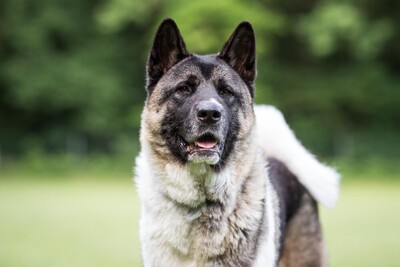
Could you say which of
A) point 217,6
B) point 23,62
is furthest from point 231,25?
point 23,62

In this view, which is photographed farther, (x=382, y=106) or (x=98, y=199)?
(x=382, y=106)

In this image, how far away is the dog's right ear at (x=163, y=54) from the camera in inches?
200

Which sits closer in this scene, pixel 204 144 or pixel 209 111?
pixel 209 111

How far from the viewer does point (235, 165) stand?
192 inches

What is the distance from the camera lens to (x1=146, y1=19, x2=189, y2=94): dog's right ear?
5070 millimetres

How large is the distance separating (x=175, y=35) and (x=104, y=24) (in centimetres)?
2233

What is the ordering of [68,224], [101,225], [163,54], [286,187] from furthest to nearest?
[68,224], [101,225], [286,187], [163,54]

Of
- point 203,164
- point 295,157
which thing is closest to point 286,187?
point 295,157

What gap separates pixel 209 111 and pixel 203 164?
15.4 inches

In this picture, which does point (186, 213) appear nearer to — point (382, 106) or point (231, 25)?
point (231, 25)

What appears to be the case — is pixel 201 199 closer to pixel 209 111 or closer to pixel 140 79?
pixel 209 111

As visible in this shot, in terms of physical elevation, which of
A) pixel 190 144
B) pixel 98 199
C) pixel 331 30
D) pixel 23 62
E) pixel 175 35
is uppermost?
pixel 331 30

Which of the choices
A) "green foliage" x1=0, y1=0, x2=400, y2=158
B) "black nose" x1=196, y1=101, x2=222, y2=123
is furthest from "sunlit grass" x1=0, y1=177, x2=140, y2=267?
"green foliage" x1=0, y1=0, x2=400, y2=158

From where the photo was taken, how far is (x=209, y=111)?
4.62 meters
